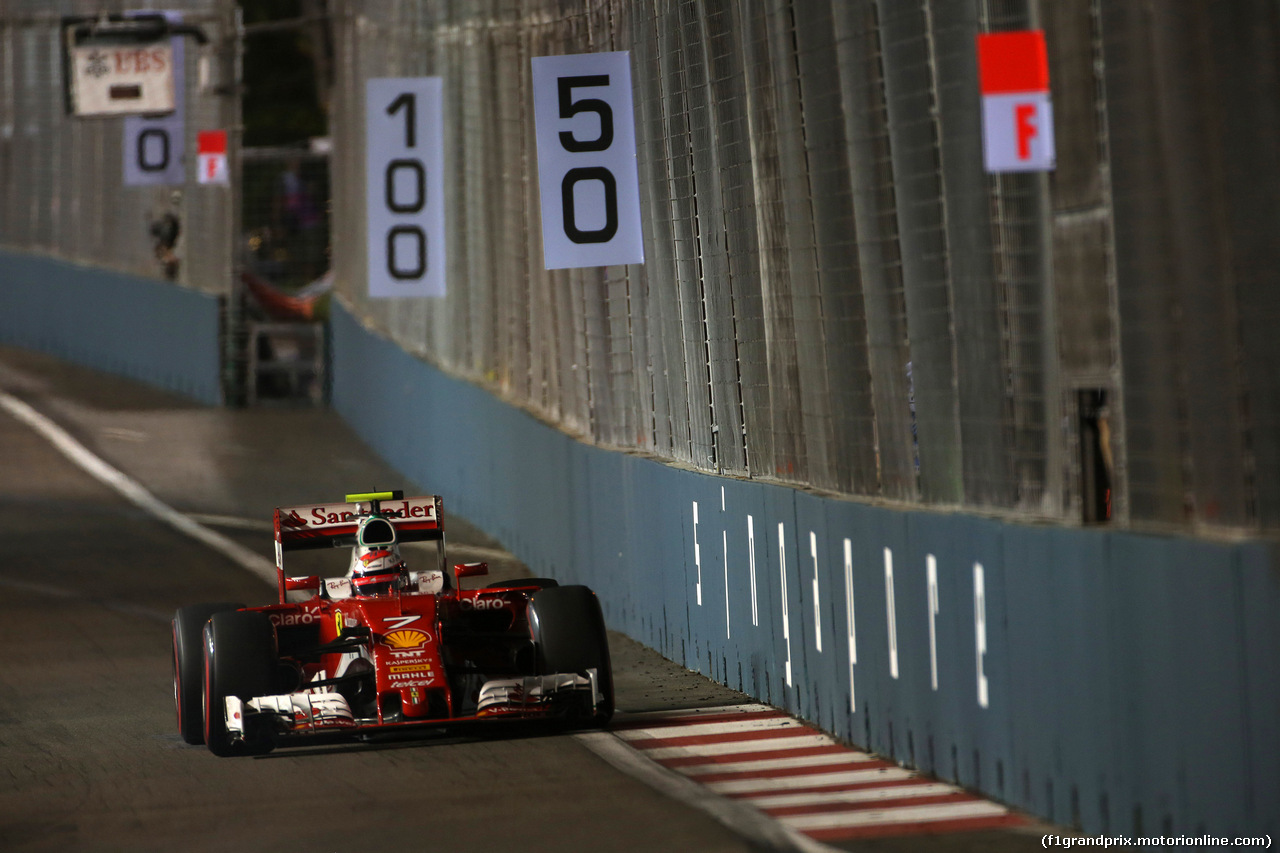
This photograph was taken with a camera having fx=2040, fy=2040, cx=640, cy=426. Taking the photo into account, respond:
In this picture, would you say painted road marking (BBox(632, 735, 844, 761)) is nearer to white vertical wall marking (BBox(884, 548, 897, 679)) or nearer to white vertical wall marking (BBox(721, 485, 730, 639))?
white vertical wall marking (BBox(884, 548, 897, 679))

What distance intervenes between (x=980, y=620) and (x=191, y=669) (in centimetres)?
474

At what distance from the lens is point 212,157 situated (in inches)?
1190

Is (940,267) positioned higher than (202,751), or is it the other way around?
(940,267)

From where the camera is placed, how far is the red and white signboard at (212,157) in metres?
30.1

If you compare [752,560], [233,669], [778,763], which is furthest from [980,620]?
[233,669]

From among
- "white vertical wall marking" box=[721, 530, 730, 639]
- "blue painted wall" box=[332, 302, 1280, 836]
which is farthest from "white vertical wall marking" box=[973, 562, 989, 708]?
"white vertical wall marking" box=[721, 530, 730, 639]

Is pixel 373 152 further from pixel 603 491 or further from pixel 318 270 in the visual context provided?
pixel 318 270

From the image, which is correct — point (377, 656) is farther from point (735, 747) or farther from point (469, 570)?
point (735, 747)

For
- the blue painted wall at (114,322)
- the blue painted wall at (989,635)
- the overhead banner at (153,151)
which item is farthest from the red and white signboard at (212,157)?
the blue painted wall at (989,635)

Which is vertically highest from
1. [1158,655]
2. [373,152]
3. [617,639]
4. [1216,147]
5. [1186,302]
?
[373,152]

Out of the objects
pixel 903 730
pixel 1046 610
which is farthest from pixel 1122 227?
pixel 903 730

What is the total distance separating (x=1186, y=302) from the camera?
7.20 metres

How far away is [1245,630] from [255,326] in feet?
82.9

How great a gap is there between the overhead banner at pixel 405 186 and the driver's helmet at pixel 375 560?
9.55 meters
